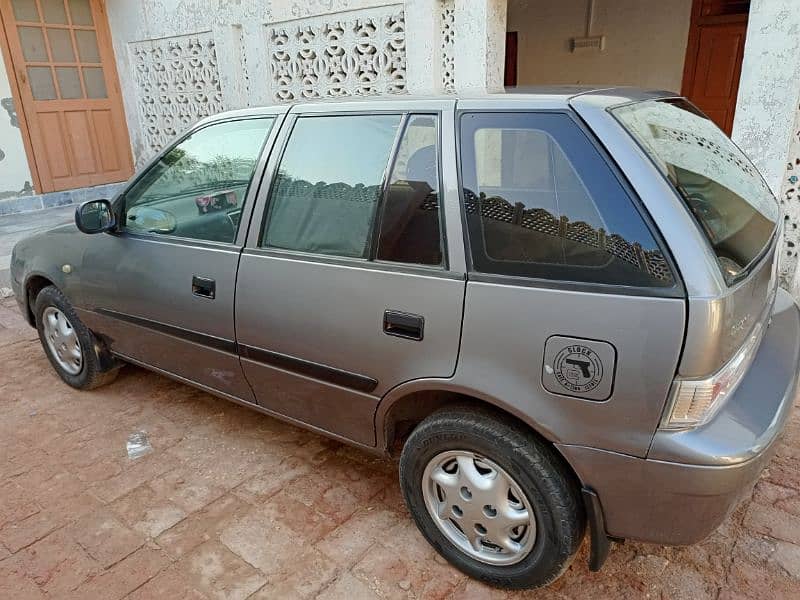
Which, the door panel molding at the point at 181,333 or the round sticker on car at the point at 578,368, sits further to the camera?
the door panel molding at the point at 181,333

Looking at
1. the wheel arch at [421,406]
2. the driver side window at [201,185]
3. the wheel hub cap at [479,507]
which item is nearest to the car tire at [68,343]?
the driver side window at [201,185]

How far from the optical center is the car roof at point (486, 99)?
6.38 feet

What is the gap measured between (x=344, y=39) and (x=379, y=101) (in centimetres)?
428

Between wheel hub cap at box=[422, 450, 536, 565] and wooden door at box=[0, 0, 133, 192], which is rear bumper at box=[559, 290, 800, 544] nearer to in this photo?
wheel hub cap at box=[422, 450, 536, 565]

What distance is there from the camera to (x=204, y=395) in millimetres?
3637

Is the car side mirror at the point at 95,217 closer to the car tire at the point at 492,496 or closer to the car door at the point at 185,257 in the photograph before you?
the car door at the point at 185,257

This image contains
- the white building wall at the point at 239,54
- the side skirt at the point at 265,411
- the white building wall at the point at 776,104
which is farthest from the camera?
the white building wall at the point at 239,54

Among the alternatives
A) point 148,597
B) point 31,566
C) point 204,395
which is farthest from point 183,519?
point 204,395

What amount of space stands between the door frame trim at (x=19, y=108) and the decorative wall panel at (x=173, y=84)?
4.90 feet

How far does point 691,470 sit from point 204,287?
2075 millimetres

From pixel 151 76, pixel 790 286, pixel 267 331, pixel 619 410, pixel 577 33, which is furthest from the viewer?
pixel 151 76

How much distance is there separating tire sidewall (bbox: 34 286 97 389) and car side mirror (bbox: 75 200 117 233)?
688 mm

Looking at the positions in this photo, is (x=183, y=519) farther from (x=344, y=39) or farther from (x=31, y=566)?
(x=344, y=39)

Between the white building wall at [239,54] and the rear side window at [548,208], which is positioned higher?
the white building wall at [239,54]
